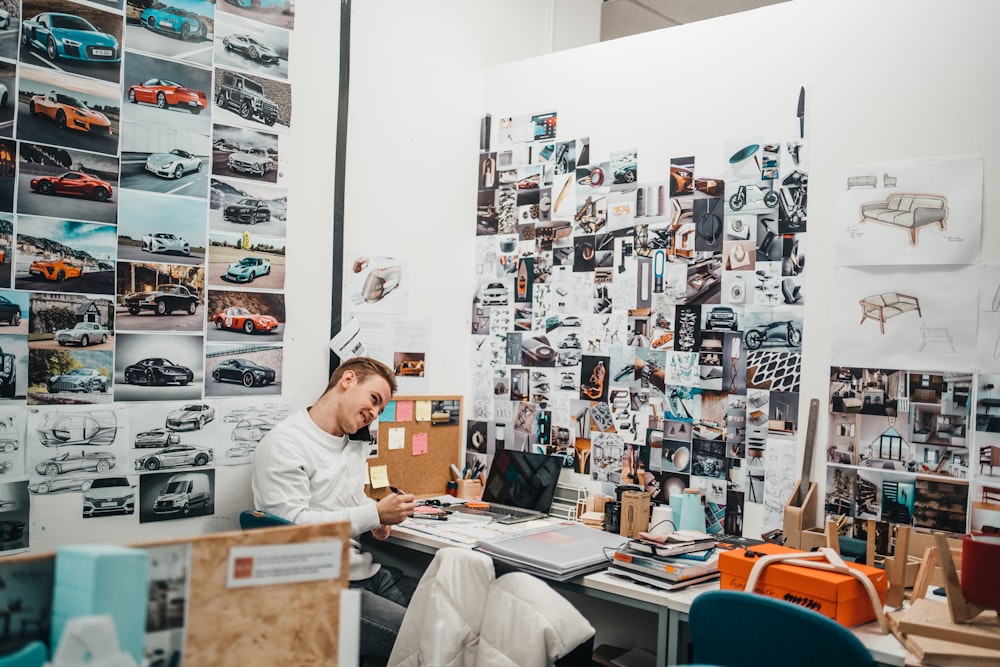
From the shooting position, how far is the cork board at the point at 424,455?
3.37 metres

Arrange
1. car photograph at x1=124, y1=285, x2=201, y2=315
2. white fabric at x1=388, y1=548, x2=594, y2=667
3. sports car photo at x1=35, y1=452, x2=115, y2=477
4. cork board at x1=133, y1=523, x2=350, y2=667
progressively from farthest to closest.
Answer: car photograph at x1=124, y1=285, x2=201, y2=315 → sports car photo at x1=35, y1=452, x2=115, y2=477 → white fabric at x1=388, y1=548, x2=594, y2=667 → cork board at x1=133, y1=523, x2=350, y2=667

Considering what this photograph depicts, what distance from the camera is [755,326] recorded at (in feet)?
9.64

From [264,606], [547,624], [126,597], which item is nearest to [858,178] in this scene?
[547,624]

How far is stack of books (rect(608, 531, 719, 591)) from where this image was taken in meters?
2.41

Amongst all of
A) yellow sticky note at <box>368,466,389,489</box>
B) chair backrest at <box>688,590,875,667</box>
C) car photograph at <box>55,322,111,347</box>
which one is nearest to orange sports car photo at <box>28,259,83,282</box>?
car photograph at <box>55,322,111,347</box>

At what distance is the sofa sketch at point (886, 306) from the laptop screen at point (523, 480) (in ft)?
4.34

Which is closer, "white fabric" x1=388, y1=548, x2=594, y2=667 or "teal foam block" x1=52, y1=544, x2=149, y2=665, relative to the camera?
"teal foam block" x1=52, y1=544, x2=149, y2=665

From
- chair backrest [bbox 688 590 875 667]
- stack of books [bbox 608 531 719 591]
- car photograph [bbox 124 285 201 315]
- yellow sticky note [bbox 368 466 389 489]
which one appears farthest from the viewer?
yellow sticky note [bbox 368 466 389 489]

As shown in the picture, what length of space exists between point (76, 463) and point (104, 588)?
174cm

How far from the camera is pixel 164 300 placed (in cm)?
274

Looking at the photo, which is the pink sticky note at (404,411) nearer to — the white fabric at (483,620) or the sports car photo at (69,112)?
the white fabric at (483,620)

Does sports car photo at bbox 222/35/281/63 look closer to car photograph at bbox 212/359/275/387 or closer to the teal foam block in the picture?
car photograph at bbox 212/359/275/387

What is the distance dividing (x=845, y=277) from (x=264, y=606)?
7.23ft

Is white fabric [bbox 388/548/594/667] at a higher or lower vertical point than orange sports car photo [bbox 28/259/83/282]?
lower
